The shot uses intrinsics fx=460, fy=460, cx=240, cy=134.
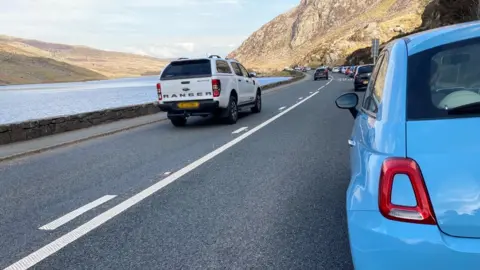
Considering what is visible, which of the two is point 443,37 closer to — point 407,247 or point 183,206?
point 407,247

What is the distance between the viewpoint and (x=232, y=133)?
11.5 metres

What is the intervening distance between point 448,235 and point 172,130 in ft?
37.1

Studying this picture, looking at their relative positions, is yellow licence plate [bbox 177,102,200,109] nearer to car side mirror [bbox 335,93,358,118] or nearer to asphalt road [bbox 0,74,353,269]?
asphalt road [bbox 0,74,353,269]

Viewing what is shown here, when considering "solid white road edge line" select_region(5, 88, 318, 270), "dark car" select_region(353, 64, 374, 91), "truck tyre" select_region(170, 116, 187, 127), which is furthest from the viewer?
"dark car" select_region(353, 64, 374, 91)

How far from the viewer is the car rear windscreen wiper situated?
7.48ft

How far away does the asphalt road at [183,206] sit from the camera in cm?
385

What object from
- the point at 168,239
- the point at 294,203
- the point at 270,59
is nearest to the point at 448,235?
the point at 168,239

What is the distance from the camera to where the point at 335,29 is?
17188cm

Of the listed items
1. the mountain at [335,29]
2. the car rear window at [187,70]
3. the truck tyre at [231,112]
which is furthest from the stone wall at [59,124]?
the mountain at [335,29]

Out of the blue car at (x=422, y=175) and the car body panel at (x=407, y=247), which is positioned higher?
the blue car at (x=422, y=175)

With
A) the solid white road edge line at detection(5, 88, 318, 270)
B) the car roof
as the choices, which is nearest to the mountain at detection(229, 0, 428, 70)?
the solid white road edge line at detection(5, 88, 318, 270)

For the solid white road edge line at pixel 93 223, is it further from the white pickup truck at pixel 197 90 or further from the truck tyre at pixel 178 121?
the truck tyre at pixel 178 121

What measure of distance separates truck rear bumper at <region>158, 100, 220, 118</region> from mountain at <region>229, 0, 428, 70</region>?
122 metres

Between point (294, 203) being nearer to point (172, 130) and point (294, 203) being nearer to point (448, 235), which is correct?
point (448, 235)
